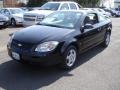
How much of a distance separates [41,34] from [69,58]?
38.3 inches

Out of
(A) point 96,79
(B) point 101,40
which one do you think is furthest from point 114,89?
(B) point 101,40

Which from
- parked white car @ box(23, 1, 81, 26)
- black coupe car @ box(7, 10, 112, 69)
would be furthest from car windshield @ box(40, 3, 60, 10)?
black coupe car @ box(7, 10, 112, 69)

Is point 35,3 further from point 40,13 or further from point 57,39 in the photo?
point 57,39

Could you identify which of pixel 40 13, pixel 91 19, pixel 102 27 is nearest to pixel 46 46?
pixel 91 19

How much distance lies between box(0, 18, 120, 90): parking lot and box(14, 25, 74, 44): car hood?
82 centimetres

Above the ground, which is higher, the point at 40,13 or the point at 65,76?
the point at 40,13

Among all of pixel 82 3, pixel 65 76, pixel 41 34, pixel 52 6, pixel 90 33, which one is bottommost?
pixel 65 76

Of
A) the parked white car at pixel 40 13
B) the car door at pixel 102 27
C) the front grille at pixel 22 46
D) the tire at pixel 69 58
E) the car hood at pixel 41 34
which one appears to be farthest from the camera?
the parked white car at pixel 40 13

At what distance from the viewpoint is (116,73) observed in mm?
6062

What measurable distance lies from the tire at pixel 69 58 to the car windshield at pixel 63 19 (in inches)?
29.7

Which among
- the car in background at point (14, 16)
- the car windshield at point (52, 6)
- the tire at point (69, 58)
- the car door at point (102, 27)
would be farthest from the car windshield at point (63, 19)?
the car in background at point (14, 16)

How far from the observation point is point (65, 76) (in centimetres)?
575

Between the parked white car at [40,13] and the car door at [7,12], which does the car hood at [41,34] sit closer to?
the parked white car at [40,13]

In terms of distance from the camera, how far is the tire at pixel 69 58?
6027mm
